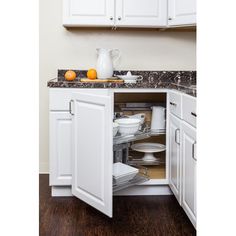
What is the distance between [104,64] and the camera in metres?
3.07

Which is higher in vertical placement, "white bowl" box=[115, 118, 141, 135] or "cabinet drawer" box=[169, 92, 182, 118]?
"cabinet drawer" box=[169, 92, 182, 118]

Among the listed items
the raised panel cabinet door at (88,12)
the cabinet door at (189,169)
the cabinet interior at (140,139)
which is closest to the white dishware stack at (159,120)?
the cabinet interior at (140,139)

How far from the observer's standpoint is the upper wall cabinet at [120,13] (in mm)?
2988

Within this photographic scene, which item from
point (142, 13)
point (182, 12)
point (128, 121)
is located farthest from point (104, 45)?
point (128, 121)

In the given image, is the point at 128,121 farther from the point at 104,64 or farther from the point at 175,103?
the point at 104,64

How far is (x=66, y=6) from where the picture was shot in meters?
2.98

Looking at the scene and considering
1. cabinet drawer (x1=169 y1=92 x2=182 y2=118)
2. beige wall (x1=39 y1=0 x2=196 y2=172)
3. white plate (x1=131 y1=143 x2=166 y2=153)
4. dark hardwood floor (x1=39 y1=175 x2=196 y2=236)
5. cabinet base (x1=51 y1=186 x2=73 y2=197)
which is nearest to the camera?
dark hardwood floor (x1=39 y1=175 x2=196 y2=236)

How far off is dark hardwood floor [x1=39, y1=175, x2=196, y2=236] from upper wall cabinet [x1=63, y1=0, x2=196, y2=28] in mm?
1289

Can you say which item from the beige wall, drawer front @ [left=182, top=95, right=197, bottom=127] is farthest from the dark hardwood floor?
the beige wall

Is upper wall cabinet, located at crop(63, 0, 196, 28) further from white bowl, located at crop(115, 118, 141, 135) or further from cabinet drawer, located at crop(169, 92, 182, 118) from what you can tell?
white bowl, located at crop(115, 118, 141, 135)

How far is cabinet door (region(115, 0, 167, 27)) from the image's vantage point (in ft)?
9.88

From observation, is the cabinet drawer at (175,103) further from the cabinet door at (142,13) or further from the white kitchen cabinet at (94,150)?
the cabinet door at (142,13)
